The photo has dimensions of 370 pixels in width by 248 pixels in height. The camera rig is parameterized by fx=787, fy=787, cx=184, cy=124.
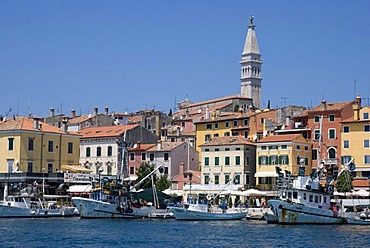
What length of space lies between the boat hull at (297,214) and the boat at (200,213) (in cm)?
696

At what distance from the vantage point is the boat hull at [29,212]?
72562 mm

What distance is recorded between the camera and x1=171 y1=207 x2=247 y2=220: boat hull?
7212cm

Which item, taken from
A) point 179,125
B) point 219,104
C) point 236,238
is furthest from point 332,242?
point 219,104

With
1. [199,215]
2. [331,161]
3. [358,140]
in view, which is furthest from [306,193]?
[358,140]

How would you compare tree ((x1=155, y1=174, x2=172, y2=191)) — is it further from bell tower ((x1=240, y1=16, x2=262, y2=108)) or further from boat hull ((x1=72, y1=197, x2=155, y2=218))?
bell tower ((x1=240, y1=16, x2=262, y2=108))

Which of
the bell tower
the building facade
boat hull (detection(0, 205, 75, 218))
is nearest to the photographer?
boat hull (detection(0, 205, 75, 218))

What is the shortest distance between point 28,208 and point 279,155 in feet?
89.8

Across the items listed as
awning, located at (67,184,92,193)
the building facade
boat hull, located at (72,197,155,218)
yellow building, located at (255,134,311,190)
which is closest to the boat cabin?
yellow building, located at (255,134,311,190)

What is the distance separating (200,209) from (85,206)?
10715mm

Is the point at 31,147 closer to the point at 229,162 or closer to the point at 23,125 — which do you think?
the point at 23,125

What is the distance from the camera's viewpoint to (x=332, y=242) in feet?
163

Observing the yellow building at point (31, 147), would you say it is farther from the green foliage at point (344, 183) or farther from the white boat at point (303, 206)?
the green foliage at point (344, 183)

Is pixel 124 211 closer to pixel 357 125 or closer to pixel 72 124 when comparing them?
pixel 357 125

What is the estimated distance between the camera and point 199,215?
72.4 metres
